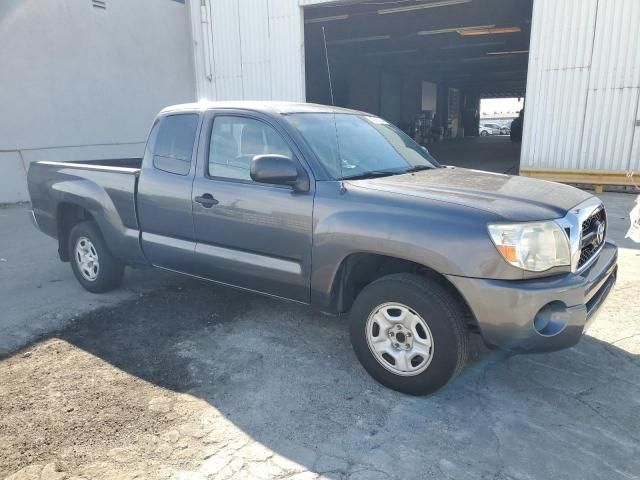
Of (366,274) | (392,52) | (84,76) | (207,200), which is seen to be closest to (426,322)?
(366,274)

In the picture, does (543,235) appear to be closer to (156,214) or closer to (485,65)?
(156,214)

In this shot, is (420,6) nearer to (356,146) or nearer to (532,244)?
(356,146)

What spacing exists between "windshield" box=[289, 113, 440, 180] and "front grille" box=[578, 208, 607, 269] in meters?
1.30

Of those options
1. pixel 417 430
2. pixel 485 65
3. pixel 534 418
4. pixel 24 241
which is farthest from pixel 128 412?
Result: pixel 485 65

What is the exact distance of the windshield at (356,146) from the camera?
3.54m

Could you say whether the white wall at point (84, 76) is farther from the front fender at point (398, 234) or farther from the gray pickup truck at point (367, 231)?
the front fender at point (398, 234)

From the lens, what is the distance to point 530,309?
269cm

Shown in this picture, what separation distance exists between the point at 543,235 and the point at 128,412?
2.68 metres

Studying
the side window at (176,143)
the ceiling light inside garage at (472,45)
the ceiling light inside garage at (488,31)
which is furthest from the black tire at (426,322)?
the ceiling light inside garage at (472,45)

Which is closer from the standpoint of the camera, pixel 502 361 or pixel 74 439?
pixel 74 439

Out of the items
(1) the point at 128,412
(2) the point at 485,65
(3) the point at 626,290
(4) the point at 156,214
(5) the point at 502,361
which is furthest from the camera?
(2) the point at 485,65

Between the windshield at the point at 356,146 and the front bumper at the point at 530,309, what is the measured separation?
1165mm

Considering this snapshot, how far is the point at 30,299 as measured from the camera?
16.5 ft

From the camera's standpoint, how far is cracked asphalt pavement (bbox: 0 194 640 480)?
8.43 feet
